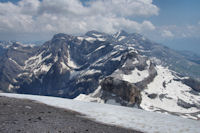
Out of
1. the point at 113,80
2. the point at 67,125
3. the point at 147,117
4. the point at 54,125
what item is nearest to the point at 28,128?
the point at 54,125

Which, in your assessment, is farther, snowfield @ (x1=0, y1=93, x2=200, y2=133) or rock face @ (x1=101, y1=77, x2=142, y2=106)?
rock face @ (x1=101, y1=77, x2=142, y2=106)

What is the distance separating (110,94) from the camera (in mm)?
112438

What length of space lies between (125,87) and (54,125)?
3785 inches

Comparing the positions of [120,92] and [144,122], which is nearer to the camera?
[144,122]

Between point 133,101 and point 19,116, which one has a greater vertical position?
point 19,116

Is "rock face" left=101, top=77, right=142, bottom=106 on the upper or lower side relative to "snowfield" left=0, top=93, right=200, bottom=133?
lower

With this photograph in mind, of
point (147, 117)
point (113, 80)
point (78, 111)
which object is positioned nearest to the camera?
point (147, 117)

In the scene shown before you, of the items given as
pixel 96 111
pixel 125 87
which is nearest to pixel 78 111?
pixel 96 111

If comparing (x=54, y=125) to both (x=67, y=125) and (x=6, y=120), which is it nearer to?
(x=67, y=125)

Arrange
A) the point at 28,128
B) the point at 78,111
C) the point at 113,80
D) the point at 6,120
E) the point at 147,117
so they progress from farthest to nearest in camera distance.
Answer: the point at 113,80 < the point at 78,111 < the point at 147,117 < the point at 6,120 < the point at 28,128

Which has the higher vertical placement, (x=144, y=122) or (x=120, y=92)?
(x=144, y=122)

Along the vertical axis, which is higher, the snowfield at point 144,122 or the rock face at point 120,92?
the snowfield at point 144,122

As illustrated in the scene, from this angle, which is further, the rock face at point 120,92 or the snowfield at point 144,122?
the rock face at point 120,92

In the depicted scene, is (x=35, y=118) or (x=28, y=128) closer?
(x=28, y=128)
